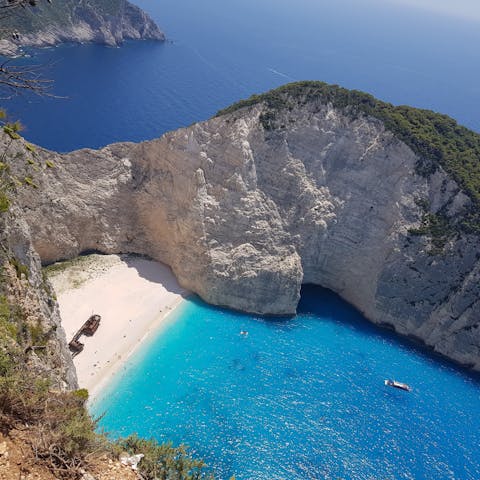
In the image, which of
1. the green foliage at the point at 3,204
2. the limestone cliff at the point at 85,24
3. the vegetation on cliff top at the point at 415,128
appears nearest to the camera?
the green foliage at the point at 3,204

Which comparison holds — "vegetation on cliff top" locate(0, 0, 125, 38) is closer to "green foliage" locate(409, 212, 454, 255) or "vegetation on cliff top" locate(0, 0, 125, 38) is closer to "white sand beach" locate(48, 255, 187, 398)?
"white sand beach" locate(48, 255, 187, 398)

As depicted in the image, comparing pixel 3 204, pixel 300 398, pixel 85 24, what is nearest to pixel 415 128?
pixel 300 398

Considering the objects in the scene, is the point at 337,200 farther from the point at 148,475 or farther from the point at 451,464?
the point at 148,475

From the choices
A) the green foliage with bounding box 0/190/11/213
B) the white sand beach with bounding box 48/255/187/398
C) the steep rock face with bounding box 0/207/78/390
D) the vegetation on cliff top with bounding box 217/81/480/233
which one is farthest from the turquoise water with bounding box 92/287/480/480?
the green foliage with bounding box 0/190/11/213

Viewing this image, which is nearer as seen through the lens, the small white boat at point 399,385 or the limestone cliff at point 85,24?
the small white boat at point 399,385

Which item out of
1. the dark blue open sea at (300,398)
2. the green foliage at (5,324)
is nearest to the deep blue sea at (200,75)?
the dark blue open sea at (300,398)

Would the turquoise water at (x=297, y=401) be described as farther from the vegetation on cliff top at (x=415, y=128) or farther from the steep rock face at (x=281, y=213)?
the vegetation on cliff top at (x=415, y=128)

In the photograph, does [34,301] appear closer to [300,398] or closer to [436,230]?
[300,398]
